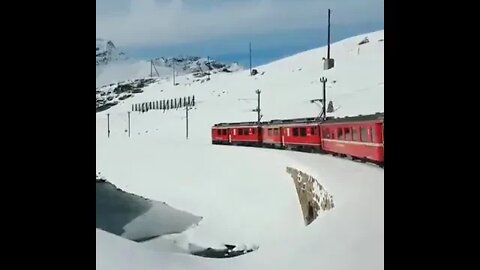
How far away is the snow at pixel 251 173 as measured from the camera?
236cm

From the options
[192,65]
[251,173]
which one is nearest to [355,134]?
[251,173]

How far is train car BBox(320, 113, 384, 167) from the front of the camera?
94.7 inches

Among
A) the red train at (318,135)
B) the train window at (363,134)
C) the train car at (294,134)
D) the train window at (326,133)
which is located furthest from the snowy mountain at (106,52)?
the train window at (363,134)

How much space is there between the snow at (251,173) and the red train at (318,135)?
29mm

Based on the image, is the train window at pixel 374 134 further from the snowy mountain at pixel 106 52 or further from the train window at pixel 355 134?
the snowy mountain at pixel 106 52
